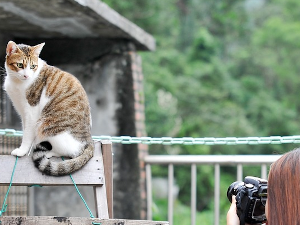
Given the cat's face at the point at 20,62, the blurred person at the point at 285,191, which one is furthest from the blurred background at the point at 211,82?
the blurred person at the point at 285,191

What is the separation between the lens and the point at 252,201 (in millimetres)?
1865

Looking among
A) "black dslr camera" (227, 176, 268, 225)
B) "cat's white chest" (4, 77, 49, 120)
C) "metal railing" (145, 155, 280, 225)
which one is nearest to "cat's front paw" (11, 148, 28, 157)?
"cat's white chest" (4, 77, 49, 120)

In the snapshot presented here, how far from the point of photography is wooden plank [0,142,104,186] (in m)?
2.21

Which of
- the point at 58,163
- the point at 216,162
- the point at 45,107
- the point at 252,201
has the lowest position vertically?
the point at 216,162

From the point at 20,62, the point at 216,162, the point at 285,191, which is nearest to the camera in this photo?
the point at 285,191

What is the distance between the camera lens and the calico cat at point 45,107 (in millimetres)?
2492

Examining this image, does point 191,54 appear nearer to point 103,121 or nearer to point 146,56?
point 146,56

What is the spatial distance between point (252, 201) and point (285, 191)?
290 mm

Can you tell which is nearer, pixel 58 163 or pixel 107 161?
pixel 58 163

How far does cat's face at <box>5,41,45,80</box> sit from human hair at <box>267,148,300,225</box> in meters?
1.36

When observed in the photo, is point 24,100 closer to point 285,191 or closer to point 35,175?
point 35,175

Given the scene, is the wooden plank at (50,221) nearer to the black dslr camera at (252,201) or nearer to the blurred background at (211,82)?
the black dslr camera at (252,201)

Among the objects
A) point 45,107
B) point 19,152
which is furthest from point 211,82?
point 19,152

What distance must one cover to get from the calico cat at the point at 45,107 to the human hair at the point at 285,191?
1.02 metres
